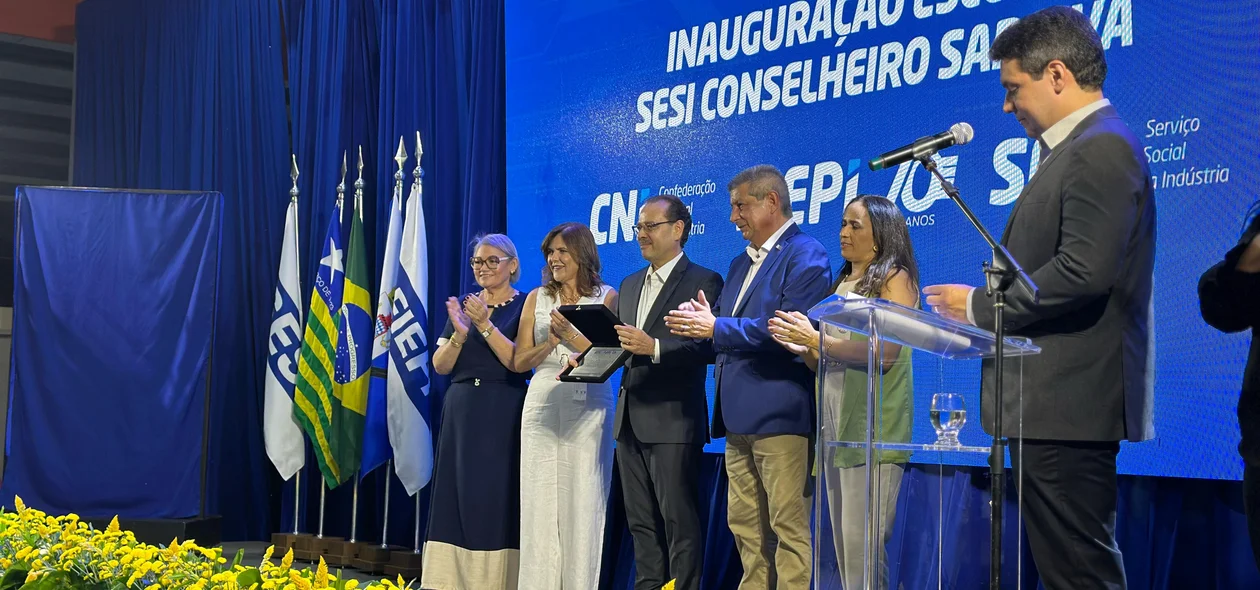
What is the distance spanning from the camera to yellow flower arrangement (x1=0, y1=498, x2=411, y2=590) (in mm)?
1614

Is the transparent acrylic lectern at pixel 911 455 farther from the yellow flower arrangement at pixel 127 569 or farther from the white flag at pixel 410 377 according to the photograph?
the white flag at pixel 410 377

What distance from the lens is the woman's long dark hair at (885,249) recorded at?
11.3ft

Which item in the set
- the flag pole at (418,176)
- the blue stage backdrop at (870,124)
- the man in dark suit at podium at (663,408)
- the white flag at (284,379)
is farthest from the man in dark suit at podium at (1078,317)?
the white flag at (284,379)

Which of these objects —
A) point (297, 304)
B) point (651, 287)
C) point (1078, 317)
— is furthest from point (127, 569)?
point (297, 304)

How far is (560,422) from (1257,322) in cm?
282

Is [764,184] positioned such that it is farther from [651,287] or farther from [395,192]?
[395,192]

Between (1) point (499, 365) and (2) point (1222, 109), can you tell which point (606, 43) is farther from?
(2) point (1222, 109)

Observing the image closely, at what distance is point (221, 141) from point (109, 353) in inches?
79.8

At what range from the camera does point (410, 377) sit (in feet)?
18.2

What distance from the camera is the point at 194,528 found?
5.57 m

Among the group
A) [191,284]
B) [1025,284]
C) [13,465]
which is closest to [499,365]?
[191,284]

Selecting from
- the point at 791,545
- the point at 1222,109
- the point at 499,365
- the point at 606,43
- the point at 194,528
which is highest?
the point at 606,43

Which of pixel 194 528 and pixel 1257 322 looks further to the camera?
pixel 194 528

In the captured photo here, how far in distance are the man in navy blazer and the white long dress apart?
31.4 inches
